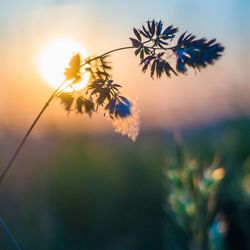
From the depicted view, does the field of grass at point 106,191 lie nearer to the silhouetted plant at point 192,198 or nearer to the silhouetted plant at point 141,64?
the silhouetted plant at point 192,198

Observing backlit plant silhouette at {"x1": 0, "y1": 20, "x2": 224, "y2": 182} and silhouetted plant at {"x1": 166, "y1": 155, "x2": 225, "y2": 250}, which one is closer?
backlit plant silhouette at {"x1": 0, "y1": 20, "x2": 224, "y2": 182}

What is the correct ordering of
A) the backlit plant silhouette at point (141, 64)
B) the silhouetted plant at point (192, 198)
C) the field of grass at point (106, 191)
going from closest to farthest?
the backlit plant silhouette at point (141, 64), the silhouetted plant at point (192, 198), the field of grass at point (106, 191)

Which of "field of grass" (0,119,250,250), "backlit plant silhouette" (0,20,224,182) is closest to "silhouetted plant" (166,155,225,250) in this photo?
"backlit plant silhouette" (0,20,224,182)

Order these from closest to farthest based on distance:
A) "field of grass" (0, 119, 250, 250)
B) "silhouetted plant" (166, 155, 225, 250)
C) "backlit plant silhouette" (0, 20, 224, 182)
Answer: "backlit plant silhouette" (0, 20, 224, 182) < "silhouetted plant" (166, 155, 225, 250) < "field of grass" (0, 119, 250, 250)

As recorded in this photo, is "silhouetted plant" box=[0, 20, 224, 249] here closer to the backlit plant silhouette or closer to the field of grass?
the backlit plant silhouette

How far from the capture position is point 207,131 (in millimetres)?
3877

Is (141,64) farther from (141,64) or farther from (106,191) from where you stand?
(106,191)

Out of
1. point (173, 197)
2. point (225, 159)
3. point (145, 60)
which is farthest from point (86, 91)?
point (225, 159)

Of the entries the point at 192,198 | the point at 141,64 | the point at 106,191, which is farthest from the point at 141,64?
the point at 106,191

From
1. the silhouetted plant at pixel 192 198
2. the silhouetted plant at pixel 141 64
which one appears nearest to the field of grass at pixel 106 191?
the silhouetted plant at pixel 192 198

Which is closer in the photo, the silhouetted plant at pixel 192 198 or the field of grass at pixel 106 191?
the silhouetted plant at pixel 192 198

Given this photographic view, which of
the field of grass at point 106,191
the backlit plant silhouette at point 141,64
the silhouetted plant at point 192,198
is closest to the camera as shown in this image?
the backlit plant silhouette at point 141,64

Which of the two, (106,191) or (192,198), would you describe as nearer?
(192,198)

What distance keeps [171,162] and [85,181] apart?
7.44 ft
